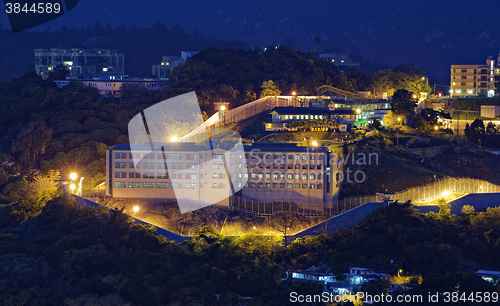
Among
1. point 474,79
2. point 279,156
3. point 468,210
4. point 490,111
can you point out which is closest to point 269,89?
point 490,111

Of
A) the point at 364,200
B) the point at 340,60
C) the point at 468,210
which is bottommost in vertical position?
the point at 468,210

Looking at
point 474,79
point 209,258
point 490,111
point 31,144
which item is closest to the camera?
point 209,258

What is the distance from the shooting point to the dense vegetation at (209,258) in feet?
120

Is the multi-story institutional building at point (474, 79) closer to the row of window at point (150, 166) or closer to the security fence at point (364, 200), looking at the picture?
the security fence at point (364, 200)

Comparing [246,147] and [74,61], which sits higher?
[74,61]

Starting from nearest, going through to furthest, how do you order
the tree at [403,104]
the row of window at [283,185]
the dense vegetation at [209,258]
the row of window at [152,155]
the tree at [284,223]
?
the dense vegetation at [209,258]
the tree at [284,223]
the row of window at [283,185]
the row of window at [152,155]
the tree at [403,104]

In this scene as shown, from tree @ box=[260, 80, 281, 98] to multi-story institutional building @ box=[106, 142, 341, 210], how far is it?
73.1 feet

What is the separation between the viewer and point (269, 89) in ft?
232

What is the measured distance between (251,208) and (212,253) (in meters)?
6.57

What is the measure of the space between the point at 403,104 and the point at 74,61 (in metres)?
49.1

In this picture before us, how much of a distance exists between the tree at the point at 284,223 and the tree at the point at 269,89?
26844 mm

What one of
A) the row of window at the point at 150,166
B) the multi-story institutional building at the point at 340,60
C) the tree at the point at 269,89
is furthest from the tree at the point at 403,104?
the multi-story institutional building at the point at 340,60

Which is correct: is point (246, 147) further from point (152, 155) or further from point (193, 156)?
point (152, 155)

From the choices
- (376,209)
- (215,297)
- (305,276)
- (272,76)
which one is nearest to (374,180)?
(376,209)
